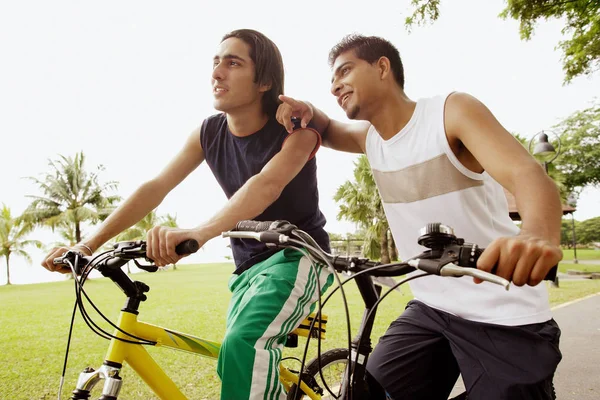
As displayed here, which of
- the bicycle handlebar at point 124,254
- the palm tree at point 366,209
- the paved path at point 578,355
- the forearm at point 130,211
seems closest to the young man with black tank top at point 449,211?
the forearm at point 130,211

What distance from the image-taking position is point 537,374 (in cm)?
171

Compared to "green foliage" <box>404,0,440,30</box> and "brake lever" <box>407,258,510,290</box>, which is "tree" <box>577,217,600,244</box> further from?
"brake lever" <box>407,258,510,290</box>

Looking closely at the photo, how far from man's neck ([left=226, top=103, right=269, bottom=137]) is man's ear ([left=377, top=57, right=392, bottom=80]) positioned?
2.27 feet

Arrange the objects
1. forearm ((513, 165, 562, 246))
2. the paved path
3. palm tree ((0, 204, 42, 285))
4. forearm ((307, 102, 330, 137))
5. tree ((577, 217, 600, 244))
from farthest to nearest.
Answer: tree ((577, 217, 600, 244)) → palm tree ((0, 204, 42, 285)) → the paved path → forearm ((307, 102, 330, 137)) → forearm ((513, 165, 562, 246))

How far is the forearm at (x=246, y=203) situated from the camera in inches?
73.5

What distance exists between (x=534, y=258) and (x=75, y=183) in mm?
45856

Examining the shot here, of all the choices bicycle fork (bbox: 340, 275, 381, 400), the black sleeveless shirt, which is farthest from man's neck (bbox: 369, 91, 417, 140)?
bicycle fork (bbox: 340, 275, 381, 400)

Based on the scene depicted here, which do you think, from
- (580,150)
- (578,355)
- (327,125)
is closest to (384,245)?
(580,150)

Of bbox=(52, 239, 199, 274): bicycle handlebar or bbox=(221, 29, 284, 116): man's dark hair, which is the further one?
bbox=(221, 29, 284, 116): man's dark hair

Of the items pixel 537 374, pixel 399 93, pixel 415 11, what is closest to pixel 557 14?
pixel 415 11

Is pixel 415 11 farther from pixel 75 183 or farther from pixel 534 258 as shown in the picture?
pixel 75 183

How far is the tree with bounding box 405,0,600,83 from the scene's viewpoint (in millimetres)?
9559

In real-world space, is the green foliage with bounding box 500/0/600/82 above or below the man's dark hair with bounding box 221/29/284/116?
above

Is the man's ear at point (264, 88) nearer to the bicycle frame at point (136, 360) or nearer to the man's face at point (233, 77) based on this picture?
the man's face at point (233, 77)
